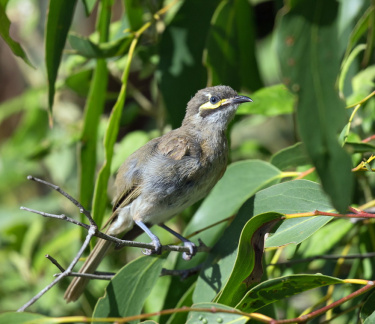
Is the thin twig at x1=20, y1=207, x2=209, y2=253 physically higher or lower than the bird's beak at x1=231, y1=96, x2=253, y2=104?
lower

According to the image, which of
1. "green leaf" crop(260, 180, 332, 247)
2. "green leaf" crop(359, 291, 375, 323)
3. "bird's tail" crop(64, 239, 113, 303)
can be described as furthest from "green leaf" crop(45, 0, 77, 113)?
"green leaf" crop(359, 291, 375, 323)

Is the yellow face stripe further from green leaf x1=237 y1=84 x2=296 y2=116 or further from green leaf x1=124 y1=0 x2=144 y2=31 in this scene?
green leaf x1=124 y1=0 x2=144 y2=31

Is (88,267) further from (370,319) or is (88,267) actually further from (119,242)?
(370,319)

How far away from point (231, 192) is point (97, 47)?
1.17m

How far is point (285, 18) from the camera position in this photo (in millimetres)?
2373

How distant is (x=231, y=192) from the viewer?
357 cm

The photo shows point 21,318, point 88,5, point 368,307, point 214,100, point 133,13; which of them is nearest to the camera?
point 21,318

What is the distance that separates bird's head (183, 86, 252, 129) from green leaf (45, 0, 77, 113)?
35.8 inches

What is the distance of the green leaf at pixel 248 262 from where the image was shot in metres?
2.68

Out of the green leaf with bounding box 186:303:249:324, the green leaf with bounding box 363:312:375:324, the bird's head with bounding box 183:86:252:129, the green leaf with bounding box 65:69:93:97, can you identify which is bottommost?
the green leaf with bounding box 363:312:375:324

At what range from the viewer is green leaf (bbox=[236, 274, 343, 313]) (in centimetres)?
251

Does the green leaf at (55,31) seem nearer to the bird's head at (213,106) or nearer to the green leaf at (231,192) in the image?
the bird's head at (213,106)

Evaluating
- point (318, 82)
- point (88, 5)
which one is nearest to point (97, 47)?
point (88, 5)

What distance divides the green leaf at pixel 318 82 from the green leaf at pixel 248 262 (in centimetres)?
52
